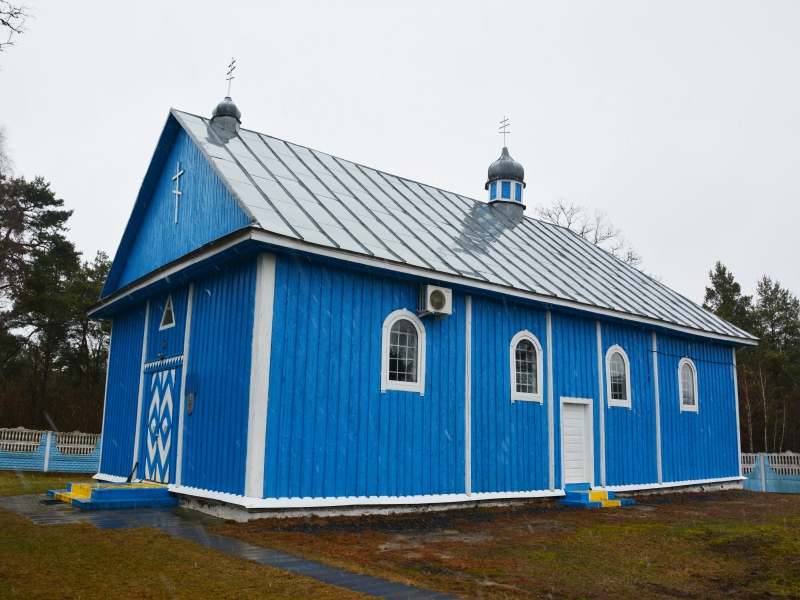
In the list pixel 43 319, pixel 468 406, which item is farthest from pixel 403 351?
pixel 43 319

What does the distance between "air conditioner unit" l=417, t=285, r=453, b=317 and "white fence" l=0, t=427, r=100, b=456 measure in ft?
46.4

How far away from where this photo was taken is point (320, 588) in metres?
5.53

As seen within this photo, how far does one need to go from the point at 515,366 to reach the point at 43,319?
26.4m

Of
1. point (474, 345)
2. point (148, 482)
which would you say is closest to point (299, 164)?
point (474, 345)

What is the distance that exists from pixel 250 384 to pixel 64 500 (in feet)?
12.5

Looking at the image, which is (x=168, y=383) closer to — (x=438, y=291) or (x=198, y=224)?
(x=198, y=224)

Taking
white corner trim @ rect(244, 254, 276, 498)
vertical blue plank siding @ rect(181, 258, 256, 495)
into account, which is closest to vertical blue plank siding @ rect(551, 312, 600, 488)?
white corner trim @ rect(244, 254, 276, 498)

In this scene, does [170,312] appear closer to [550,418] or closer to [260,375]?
[260,375]

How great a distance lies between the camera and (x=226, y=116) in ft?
45.2

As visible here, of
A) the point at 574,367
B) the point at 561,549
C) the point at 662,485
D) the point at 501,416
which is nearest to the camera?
the point at 561,549

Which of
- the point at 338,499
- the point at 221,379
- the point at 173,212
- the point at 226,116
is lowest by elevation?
the point at 338,499

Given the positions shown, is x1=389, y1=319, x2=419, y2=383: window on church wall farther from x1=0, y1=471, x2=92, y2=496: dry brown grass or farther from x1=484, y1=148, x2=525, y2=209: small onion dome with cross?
x1=484, y1=148, x2=525, y2=209: small onion dome with cross

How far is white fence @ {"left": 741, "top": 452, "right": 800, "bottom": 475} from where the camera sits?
2055 cm

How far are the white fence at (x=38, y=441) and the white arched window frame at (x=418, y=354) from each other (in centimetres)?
1373
